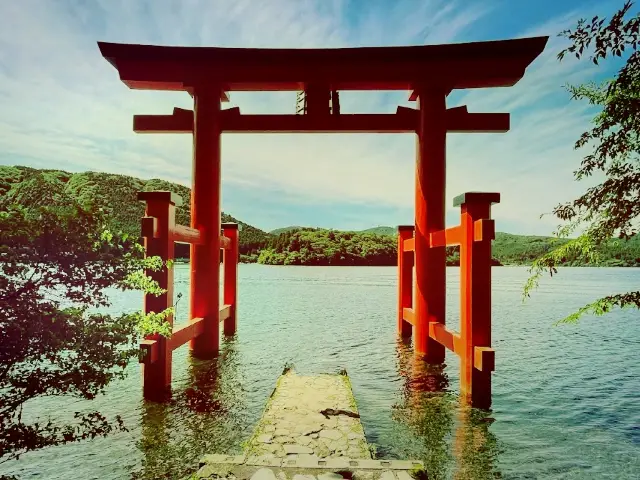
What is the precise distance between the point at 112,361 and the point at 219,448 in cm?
159

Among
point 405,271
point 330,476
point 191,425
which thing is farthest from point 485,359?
point 405,271

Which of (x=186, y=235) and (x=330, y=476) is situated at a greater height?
(x=186, y=235)

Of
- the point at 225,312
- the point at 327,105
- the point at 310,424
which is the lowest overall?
the point at 310,424

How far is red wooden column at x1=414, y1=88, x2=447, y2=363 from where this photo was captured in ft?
22.8

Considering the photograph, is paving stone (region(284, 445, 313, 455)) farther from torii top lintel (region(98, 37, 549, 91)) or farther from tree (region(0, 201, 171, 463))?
torii top lintel (region(98, 37, 549, 91))

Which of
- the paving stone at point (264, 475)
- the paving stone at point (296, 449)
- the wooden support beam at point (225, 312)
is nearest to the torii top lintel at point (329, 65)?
the wooden support beam at point (225, 312)

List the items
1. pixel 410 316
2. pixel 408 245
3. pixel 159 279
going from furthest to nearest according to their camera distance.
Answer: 1. pixel 408 245
2. pixel 410 316
3. pixel 159 279

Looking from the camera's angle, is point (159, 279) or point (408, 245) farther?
point (408, 245)

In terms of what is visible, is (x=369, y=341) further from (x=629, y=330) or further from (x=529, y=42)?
(x=629, y=330)

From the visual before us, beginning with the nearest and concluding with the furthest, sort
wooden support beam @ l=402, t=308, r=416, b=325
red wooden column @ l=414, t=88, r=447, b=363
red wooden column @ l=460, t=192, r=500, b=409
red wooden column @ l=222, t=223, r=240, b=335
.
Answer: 1. red wooden column @ l=460, t=192, r=500, b=409
2. red wooden column @ l=414, t=88, r=447, b=363
3. wooden support beam @ l=402, t=308, r=416, b=325
4. red wooden column @ l=222, t=223, r=240, b=335

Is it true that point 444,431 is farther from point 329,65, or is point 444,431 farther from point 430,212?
point 329,65

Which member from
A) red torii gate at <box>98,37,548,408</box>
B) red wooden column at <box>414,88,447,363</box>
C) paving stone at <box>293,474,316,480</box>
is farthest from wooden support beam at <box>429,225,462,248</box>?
paving stone at <box>293,474,316,480</box>

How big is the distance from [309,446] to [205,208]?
4500 millimetres

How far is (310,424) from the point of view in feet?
13.2
